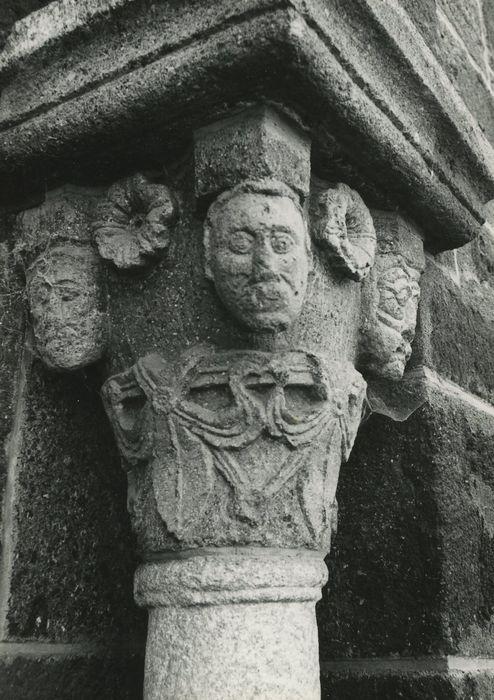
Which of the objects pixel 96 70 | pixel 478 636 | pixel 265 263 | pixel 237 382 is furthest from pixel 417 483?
pixel 96 70

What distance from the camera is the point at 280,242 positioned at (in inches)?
50.7

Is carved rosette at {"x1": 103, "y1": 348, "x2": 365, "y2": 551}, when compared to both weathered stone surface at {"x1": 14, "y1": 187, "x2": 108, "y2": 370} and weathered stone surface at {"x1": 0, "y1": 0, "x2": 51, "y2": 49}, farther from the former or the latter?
weathered stone surface at {"x1": 0, "y1": 0, "x2": 51, "y2": 49}

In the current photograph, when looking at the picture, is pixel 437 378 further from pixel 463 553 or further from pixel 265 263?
pixel 265 263

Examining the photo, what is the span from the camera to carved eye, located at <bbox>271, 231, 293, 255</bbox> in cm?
128

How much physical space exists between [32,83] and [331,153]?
572 millimetres

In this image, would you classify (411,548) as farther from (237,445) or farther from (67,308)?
(67,308)

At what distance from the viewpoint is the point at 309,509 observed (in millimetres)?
1339

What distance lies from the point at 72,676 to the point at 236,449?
0.60 meters

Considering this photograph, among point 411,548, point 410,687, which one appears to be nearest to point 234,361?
point 411,548

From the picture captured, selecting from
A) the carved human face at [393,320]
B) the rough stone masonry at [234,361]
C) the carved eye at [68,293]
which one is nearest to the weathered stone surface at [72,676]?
the rough stone masonry at [234,361]

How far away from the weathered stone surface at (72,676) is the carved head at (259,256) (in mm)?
765

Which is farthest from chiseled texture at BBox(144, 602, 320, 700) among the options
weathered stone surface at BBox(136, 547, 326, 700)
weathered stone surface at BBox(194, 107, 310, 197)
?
weathered stone surface at BBox(194, 107, 310, 197)

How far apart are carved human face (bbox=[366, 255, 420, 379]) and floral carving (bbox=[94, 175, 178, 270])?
474 millimetres

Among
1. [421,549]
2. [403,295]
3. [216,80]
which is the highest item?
[216,80]
